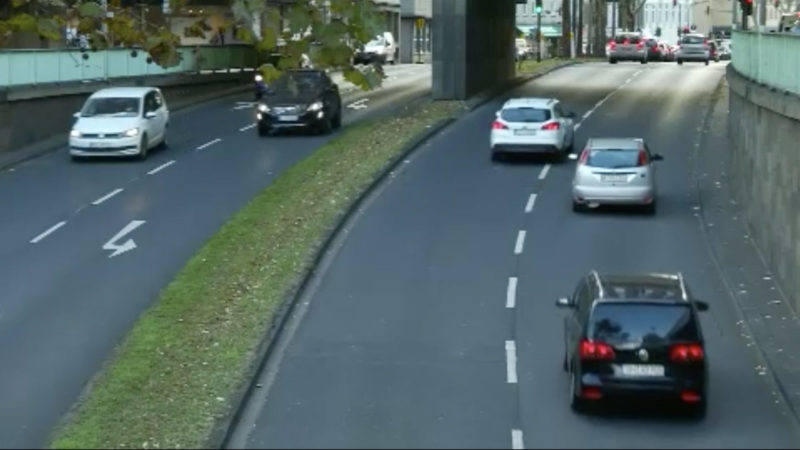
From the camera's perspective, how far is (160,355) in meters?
20.8

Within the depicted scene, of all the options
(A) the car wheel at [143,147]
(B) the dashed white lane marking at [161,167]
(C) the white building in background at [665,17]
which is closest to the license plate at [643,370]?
(B) the dashed white lane marking at [161,167]

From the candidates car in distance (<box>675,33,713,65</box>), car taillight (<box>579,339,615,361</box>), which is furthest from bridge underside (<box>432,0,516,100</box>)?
car taillight (<box>579,339,615,361</box>)

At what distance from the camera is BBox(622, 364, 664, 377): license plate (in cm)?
1831

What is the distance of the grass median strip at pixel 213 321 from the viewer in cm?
1744

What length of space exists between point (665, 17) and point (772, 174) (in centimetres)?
13708

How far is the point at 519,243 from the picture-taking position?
97.3 ft

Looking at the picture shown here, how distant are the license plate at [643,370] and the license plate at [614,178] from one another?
14.2m

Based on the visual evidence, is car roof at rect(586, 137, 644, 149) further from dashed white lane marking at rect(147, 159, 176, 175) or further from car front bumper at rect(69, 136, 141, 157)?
car front bumper at rect(69, 136, 141, 157)

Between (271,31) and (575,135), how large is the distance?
35.1 meters

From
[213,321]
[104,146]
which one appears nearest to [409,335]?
[213,321]

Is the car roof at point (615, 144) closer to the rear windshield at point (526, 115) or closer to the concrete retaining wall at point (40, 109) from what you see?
the rear windshield at point (526, 115)

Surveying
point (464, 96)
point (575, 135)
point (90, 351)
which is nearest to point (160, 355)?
point (90, 351)

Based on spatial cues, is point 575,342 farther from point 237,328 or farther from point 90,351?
point 90,351

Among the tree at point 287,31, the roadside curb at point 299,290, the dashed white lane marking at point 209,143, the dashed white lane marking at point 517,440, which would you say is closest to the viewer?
the tree at point 287,31
